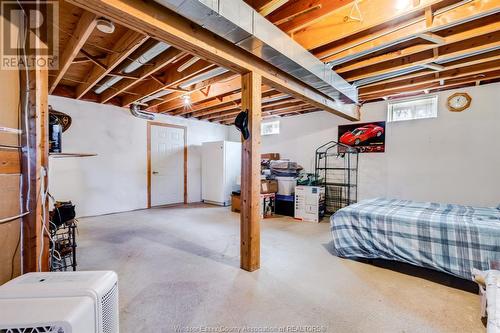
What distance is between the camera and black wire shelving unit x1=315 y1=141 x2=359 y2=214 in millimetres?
Result: 5168

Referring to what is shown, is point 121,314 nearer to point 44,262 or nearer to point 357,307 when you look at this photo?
point 44,262

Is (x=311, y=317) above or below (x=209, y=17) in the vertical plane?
below

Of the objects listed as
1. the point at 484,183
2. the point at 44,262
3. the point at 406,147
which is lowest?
the point at 44,262

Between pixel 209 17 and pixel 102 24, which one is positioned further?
pixel 102 24

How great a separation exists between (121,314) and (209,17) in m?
2.31

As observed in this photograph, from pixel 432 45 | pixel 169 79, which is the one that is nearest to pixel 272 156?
pixel 169 79

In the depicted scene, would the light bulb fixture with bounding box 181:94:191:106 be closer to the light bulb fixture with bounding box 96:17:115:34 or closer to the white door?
the white door

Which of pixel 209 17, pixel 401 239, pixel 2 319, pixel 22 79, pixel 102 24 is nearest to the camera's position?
pixel 2 319

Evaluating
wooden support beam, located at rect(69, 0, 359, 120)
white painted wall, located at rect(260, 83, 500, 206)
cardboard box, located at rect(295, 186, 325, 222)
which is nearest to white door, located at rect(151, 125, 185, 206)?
cardboard box, located at rect(295, 186, 325, 222)

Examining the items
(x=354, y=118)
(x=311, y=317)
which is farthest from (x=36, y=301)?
(x=354, y=118)

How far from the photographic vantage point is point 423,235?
2334mm

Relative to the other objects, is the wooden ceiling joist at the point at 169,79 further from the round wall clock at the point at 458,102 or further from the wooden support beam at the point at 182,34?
the round wall clock at the point at 458,102

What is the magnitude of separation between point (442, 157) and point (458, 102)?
96cm

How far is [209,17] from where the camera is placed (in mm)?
1696
